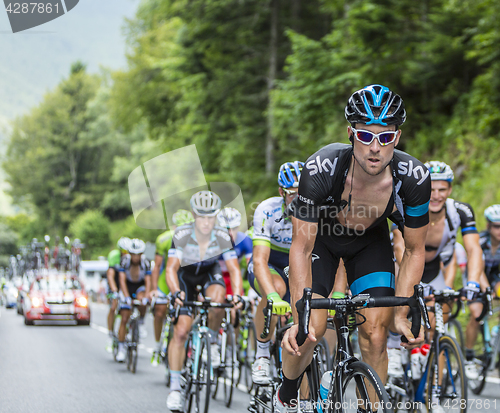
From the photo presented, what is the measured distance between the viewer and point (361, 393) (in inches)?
129

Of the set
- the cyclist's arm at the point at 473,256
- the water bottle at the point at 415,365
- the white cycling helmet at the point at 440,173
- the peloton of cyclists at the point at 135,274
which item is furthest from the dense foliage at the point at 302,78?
the water bottle at the point at 415,365

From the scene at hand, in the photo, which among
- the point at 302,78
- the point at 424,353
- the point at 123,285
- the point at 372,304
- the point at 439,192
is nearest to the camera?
the point at 372,304

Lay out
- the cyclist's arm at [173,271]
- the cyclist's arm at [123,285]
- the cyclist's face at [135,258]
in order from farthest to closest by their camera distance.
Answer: the cyclist's face at [135,258] < the cyclist's arm at [123,285] < the cyclist's arm at [173,271]

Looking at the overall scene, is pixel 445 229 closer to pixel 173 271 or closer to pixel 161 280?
pixel 173 271

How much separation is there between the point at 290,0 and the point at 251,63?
2.89 m

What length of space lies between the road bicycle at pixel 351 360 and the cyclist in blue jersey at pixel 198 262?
9.58 ft

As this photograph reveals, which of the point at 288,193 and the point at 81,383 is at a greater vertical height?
the point at 288,193

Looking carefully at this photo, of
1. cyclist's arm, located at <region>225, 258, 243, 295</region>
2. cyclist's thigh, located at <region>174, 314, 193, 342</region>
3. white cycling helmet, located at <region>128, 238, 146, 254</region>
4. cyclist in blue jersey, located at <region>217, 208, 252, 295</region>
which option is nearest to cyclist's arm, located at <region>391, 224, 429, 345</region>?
cyclist's thigh, located at <region>174, 314, 193, 342</region>

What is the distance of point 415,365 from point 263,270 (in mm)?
1610

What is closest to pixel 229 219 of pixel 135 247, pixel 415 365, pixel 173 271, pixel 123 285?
pixel 173 271

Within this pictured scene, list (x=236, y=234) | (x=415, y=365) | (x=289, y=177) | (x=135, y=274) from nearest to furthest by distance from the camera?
(x=289, y=177) → (x=415, y=365) → (x=236, y=234) → (x=135, y=274)

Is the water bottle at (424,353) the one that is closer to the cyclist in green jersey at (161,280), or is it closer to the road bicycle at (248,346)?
the road bicycle at (248,346)

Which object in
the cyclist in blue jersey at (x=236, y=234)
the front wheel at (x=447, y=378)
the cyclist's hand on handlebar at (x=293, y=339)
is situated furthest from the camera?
the cyclist in blue jersey at (x=236, y=234)

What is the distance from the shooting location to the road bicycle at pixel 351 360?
3188 mm
